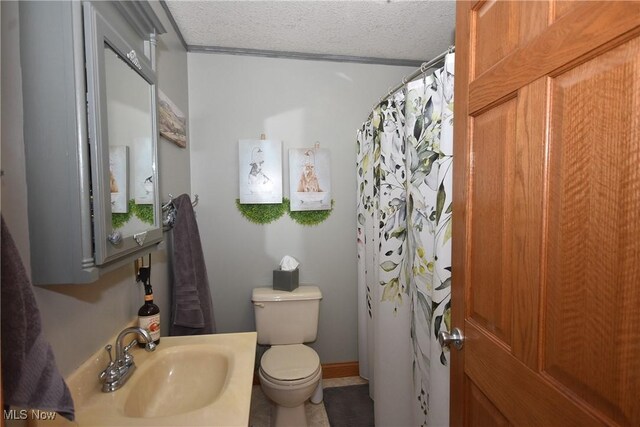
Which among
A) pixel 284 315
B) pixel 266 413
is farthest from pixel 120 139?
pixel 266 413

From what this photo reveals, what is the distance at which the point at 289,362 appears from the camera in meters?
1.68

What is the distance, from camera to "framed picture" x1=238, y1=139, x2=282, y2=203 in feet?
6.52

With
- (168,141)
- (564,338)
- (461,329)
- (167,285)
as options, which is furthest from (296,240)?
(564,338)

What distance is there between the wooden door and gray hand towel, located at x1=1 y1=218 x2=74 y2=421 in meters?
0.96

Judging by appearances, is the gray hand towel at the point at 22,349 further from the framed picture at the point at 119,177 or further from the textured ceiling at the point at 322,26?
the textured ceiling at the point at 322,26

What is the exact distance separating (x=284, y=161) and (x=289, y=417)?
1624 mm

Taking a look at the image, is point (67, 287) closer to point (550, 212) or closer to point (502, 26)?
point (550, 212)

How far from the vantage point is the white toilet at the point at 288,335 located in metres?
1.65

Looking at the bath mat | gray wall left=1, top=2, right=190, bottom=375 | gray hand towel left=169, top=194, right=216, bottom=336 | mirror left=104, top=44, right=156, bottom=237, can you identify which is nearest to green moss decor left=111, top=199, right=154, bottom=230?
mirror left=104, top=44, right=156, bottom=237

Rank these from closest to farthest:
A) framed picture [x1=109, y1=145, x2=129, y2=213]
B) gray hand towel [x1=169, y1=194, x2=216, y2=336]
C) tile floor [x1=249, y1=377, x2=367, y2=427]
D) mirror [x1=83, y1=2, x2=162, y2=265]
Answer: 1. mirror [x1=83, y1=2, x2=162, y2=265]
2. framed picture [x1=109, y1=145, x2=129, y2=213]
3. gray hand towel [x1=169, y1=194, x2=216, y2=336]
4. tile floor [x1=249, y1=377, x2=367, y2=427]

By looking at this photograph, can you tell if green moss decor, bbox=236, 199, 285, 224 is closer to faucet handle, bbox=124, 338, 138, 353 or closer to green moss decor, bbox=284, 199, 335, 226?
green moss decor, bbox=284, 199, 335, 226

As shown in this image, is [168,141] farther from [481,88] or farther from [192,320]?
[481,88]

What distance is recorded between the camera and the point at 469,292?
0.84m

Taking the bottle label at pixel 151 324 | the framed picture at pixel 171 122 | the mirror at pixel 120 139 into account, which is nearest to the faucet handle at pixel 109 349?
the bottle label at pixel 151 324
